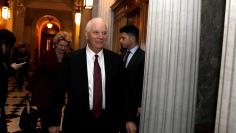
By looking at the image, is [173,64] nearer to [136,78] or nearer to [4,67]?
[136,78]

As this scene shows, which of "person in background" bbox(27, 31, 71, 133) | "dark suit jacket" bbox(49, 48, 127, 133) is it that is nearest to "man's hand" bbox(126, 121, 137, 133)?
"dark suit jacket" bbox(49, 48, 127, 133)

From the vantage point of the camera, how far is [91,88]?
3145mm

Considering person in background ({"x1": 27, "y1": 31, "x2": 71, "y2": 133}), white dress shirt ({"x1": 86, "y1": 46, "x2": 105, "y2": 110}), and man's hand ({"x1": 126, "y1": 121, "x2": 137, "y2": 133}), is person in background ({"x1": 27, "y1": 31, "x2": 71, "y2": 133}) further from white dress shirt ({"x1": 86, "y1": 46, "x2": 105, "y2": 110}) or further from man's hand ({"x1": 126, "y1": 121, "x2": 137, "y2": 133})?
man's hand ({"x1": 126, "y1": 121, "x2": 137, "y2": 133})

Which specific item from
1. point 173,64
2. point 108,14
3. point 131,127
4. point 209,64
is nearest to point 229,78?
point 173,64

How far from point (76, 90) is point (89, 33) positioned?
552mm

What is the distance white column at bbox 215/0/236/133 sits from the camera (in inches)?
95.8

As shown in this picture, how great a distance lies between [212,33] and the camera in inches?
121

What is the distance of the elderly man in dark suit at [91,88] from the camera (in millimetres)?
3121

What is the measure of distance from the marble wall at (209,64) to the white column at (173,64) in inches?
13.8

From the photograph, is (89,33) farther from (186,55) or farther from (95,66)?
(186,55)

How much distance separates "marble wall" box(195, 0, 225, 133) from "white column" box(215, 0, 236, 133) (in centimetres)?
54

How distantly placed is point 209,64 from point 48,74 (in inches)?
80.3

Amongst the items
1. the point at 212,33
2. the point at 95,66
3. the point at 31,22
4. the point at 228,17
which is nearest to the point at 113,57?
the point at 95,66

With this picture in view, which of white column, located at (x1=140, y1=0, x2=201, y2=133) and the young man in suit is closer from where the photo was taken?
white column, located at (x1=140, y1=0, x2=201, y2=133)
